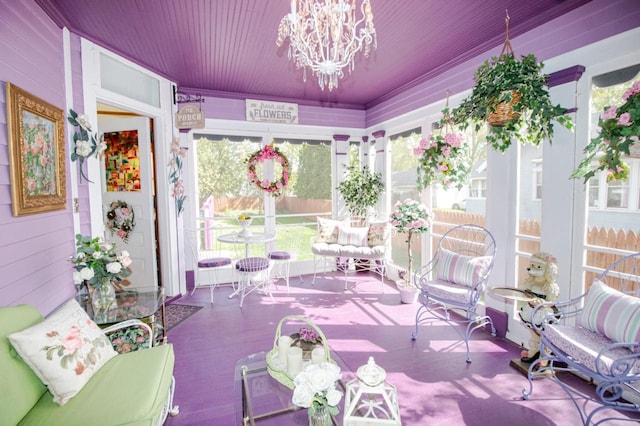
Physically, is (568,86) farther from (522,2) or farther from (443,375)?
(443,375)

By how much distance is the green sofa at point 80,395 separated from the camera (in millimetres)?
1514

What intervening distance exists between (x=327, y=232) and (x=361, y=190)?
0.89m

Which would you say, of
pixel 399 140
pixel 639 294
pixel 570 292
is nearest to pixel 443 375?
pixel 570 292

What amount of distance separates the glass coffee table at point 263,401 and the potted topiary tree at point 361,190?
3.57m

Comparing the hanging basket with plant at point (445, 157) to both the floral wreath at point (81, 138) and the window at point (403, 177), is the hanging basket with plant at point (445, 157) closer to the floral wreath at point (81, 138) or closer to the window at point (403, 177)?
the window at point (403, 177)

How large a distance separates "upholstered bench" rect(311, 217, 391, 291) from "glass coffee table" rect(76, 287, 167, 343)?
2650mm

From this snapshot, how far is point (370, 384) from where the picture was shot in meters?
1.64

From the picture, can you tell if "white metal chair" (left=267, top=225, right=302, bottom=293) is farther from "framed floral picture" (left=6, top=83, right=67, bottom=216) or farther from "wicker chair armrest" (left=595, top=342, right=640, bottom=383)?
"wicker chair armrest" (left=595, top=342, right=640, bottom=383)

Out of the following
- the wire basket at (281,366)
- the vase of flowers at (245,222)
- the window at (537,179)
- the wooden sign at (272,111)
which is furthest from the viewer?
the wooden sign at (272,111)

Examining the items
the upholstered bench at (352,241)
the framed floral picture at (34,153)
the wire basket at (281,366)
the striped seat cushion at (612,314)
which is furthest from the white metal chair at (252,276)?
the striped seat cushion at (612,314)

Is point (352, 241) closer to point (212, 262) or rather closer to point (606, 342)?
point (212, 262)

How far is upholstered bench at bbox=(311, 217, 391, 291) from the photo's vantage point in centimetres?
488

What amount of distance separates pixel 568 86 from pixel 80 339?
12.7 feet

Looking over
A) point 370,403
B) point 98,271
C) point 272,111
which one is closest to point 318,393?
point 370,403
